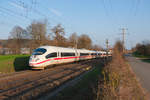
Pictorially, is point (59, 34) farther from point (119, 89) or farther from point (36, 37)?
point (119, 89)

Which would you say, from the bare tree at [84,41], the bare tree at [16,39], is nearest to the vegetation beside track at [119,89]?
the bare tree at [16,39]

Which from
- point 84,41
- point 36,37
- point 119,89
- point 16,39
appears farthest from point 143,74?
point 84,41

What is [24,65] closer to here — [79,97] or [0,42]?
[79,97]

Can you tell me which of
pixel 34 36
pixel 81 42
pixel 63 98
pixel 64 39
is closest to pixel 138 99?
pixel 63 98

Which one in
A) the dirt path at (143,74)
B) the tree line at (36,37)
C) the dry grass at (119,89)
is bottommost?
the dirt path at (143,74)

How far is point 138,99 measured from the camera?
4.02 meters

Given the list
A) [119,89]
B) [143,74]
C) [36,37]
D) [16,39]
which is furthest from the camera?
[16,39]

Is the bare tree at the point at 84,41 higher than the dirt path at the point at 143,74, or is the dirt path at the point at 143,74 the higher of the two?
the bare tree at the point at 84,41

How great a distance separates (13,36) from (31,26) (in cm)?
1679

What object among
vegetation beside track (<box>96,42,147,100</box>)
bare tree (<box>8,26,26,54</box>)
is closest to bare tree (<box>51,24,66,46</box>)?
bare tree (<box>8,26,26,54</box>)

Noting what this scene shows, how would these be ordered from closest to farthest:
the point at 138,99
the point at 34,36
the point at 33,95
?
the point at 138,99
the point at 33,95
the point at 34,36

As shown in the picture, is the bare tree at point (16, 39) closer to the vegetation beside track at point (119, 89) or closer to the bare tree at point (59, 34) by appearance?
the bare tree at point (59, 34)

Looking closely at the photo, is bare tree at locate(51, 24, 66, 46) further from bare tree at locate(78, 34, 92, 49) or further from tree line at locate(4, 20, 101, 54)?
bare tree at locate(78, 34, 92, 49)

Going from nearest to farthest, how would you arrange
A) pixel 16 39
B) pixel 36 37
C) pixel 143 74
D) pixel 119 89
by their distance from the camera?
1. pixel 119 89
2. pixel 143 74
3. pixel 36 37
4. pixel 16 39
